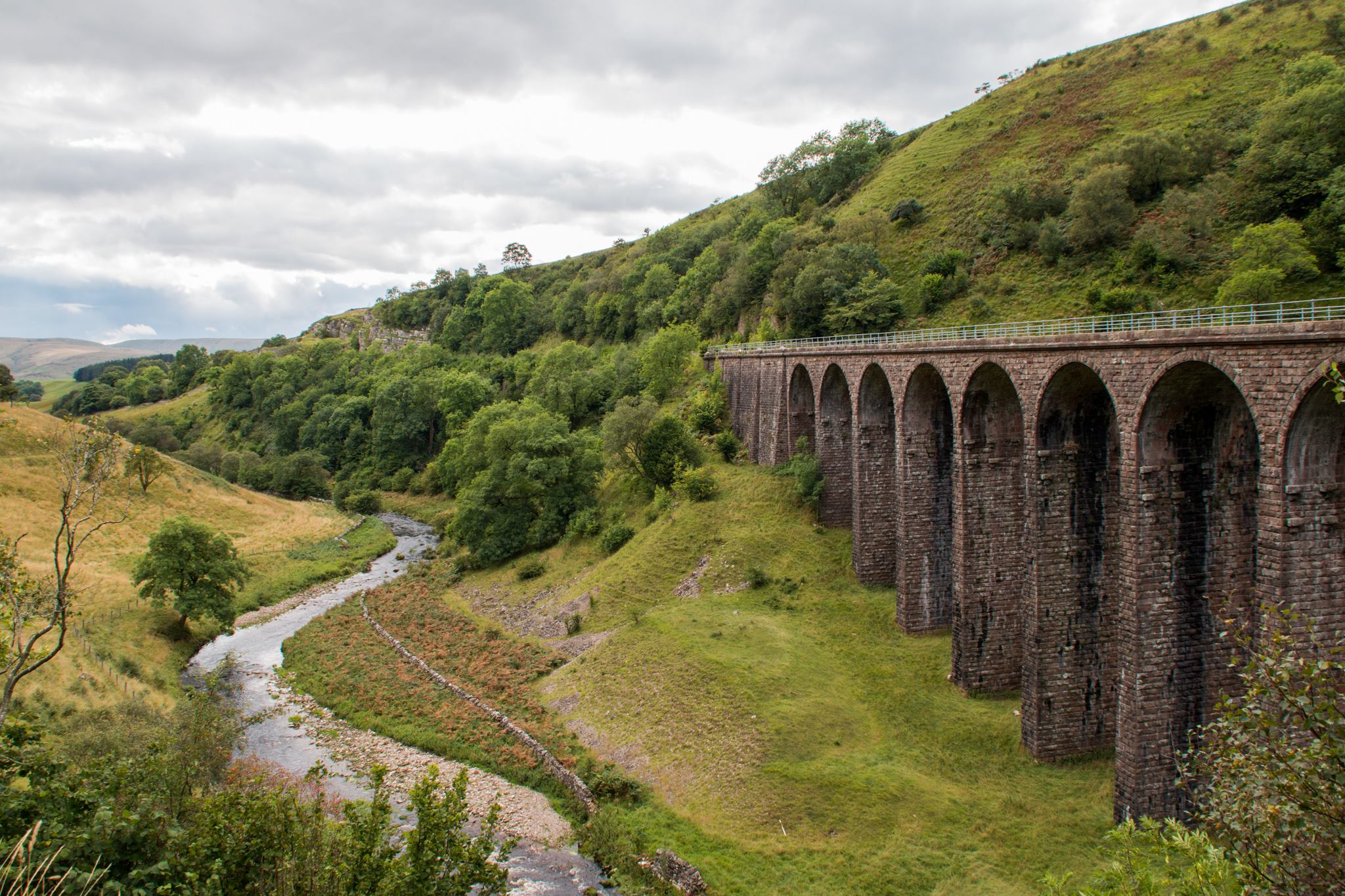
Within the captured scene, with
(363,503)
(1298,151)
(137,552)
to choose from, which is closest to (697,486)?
(1298,151)

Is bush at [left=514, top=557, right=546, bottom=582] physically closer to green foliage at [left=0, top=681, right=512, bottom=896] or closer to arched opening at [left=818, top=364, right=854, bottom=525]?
arched opening at [left=818, top=364, right=854, bottom=525]

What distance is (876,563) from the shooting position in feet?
121

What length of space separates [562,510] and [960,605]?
1191 inches

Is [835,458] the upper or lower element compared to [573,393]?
lower

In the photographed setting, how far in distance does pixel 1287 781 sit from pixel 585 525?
42.6 metres

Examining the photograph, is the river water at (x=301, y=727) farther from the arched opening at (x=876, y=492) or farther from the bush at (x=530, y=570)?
the arched opening at (x=876, y=492)

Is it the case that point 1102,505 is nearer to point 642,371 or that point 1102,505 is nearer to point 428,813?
point 428,813

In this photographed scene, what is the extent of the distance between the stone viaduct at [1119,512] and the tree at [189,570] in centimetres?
3420

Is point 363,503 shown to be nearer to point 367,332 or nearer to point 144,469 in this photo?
point 144,469

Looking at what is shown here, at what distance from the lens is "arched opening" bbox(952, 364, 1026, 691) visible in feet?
88.4

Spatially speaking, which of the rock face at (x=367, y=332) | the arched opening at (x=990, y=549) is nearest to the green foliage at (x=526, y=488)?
the arched opening at (x=990, y=549)

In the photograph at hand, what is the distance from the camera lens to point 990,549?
2698 cm

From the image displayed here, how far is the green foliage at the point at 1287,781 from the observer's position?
751 centimetres

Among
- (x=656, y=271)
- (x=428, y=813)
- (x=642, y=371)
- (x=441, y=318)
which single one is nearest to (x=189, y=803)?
(x=428, y=813)
